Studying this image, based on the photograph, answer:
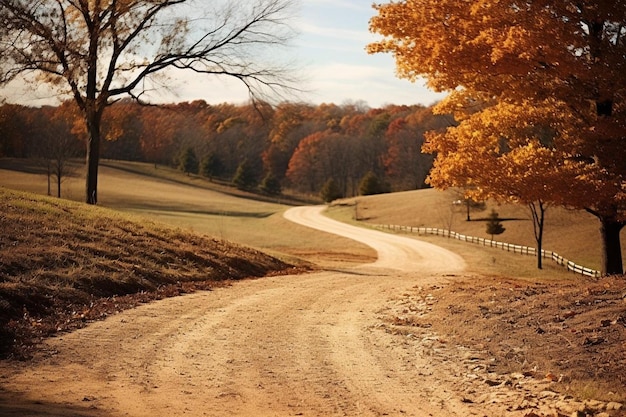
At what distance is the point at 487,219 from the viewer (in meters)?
58.3

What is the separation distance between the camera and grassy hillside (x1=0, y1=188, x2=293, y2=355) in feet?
35.4

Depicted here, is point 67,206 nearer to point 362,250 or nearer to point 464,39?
point 464,39

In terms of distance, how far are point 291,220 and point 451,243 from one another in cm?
2058

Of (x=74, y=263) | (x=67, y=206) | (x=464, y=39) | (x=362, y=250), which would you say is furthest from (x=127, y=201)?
(x=464, y=39)

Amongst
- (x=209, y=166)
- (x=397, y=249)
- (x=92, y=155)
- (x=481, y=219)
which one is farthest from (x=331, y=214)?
(x=92, y=155)

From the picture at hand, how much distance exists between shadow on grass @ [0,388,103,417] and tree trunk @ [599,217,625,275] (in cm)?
1405

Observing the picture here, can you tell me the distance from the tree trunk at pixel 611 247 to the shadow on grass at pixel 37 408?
46.1 ft

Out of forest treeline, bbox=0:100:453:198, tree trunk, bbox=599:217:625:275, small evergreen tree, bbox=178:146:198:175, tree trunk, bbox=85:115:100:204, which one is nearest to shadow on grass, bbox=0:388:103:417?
tree trunk, bbox=599:217:625:275

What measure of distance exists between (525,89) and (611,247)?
20.6ft

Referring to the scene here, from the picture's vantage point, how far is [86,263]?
14117 millimetres

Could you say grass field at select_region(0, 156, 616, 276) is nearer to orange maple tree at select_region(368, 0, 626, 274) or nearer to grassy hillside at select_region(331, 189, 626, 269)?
grassy hillside at select_region(331, 189, 626, 269)

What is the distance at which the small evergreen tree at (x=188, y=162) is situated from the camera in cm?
11677

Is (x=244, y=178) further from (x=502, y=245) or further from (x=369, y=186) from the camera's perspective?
(x=502, y=245)

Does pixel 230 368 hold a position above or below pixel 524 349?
below
